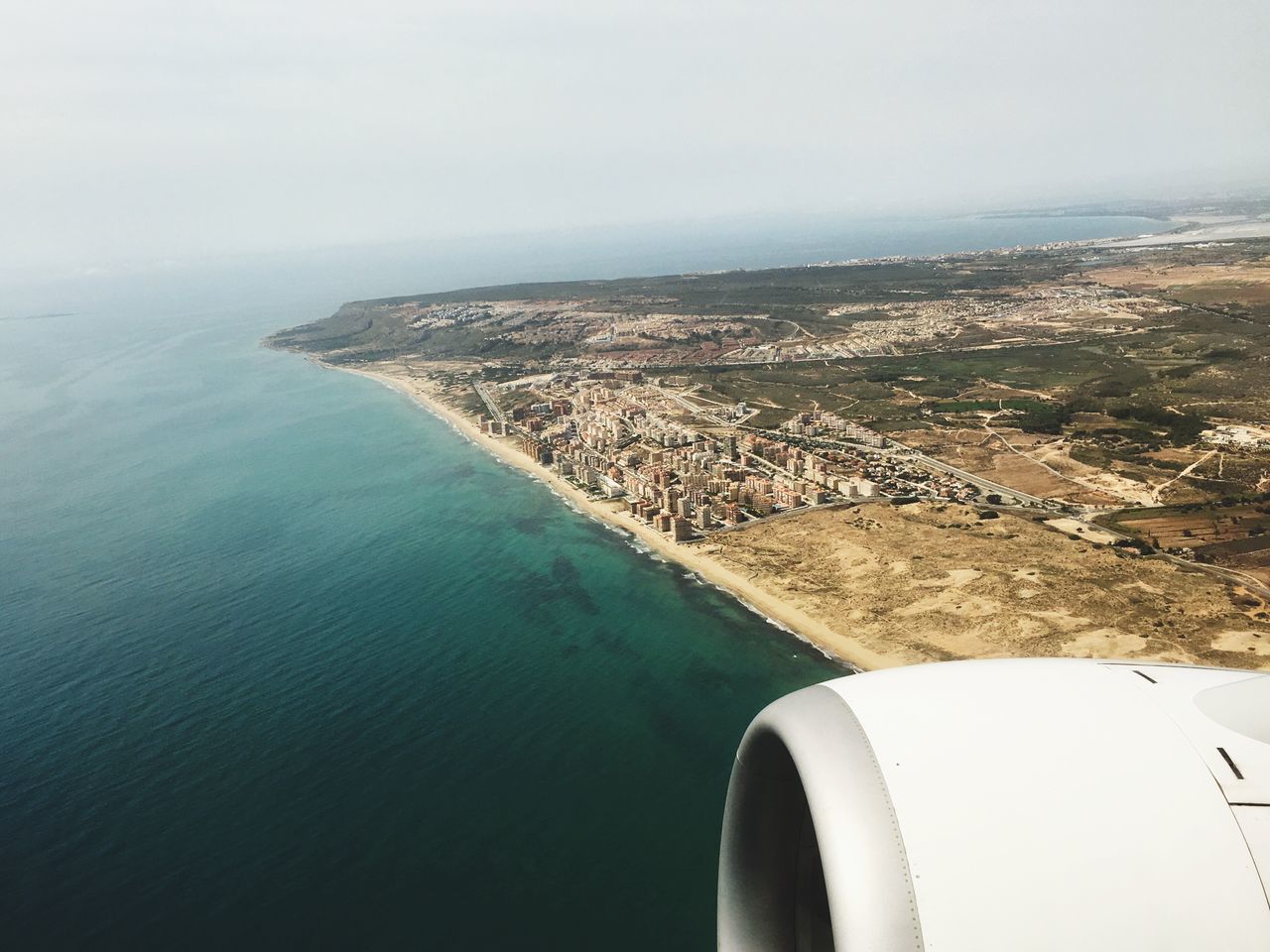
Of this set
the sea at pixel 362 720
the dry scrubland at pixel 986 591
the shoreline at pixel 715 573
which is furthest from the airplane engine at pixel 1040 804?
the dry scrubland at pixel 986 591

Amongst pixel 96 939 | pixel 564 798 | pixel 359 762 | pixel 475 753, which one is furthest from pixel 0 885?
pixel 564 798

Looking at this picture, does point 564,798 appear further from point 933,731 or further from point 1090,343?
point 1090,343

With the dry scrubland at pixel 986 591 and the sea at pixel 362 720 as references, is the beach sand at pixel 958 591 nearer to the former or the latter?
the dry scrubland at pixel 986 591

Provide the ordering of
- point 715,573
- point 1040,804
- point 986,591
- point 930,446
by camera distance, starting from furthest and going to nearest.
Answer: point 930,446 < point 715,573 < point 986,591 < point 1040,804

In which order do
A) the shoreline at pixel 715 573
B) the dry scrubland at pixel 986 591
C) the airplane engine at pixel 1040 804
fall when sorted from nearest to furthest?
the airplane engine at pixel 1040 804 → the dry scrubland at pixel 986 591 → the shoreline at pixel 715 573

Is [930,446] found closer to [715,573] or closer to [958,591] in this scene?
[958,591]

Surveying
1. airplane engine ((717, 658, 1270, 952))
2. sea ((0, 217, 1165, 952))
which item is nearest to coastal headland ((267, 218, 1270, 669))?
sea ((0, 217, 1165, 952))

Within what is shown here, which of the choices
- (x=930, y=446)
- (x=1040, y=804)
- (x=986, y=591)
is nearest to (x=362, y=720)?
(x=1040, y=804)

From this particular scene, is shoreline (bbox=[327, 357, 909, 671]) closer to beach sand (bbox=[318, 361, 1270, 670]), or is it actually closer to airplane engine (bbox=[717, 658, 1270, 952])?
beach sand (bbox=[318, 361, 1270, 670])
